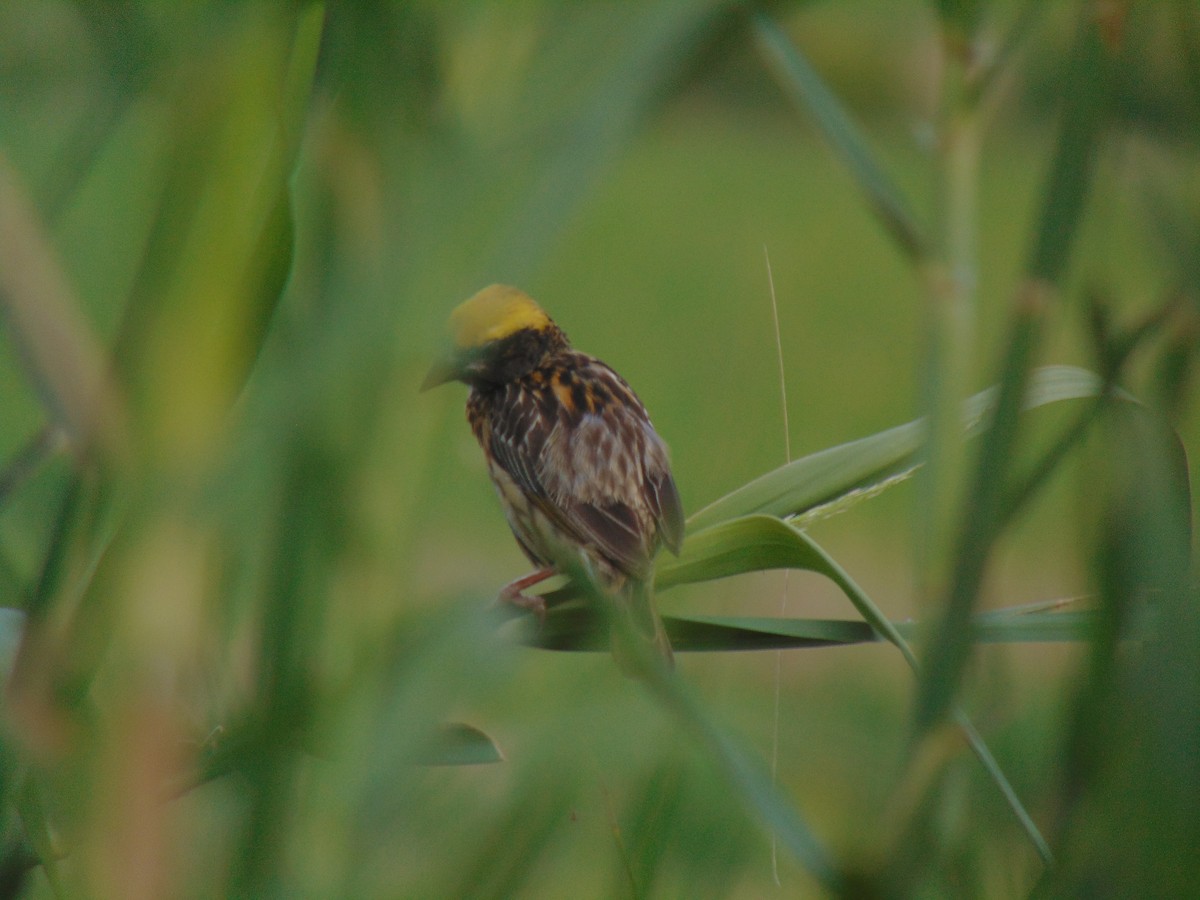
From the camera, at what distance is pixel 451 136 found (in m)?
0.49

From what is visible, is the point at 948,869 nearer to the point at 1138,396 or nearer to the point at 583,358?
the point at 1138,396

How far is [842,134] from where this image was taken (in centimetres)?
71

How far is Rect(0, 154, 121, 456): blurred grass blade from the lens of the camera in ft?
1.44

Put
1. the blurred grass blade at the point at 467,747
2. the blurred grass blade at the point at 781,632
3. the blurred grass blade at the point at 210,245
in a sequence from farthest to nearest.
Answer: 1. the blurred grass blade at the point at 781,632
2. the blurred grass blade at the point at 467,747
3. the blurred grass blade at the point at 210,245

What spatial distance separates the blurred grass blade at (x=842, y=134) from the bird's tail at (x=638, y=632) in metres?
0.23

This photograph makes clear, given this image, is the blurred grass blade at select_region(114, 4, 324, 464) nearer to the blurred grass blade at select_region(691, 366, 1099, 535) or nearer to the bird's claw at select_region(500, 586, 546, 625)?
the bird's claw at select_region(500, 586, 546, 625)

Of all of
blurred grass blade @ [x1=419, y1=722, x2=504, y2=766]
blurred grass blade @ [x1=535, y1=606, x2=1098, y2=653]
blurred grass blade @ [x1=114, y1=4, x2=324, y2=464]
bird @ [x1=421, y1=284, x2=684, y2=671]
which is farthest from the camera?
bird @ [x1=421, y1=284, x2=684, y2=671]

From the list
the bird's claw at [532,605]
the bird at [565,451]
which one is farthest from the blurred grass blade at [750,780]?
the bird at [565,451]

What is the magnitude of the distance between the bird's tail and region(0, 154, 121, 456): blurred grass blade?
0.58 feet

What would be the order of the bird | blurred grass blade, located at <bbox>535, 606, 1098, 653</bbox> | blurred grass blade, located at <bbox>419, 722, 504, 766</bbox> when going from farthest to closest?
the bird
blurred grass blade, located at <bbox>535, 606, 1098, 653</bbox>
blurred grass blade, located at <bbox>419, 722, 504, 766</bbox>

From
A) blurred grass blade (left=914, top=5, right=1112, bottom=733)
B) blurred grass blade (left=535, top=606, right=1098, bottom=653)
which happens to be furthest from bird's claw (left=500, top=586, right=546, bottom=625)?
blurred grass blade (left=914, top=5, right=1112, bottom=733)

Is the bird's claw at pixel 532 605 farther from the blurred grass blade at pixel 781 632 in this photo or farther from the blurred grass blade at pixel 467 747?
the blurred grass blade at pixel 467 747

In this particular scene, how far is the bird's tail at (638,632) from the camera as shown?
45 cm

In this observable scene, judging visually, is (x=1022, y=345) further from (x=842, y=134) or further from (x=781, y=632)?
(x=781, y=632)
